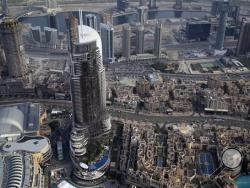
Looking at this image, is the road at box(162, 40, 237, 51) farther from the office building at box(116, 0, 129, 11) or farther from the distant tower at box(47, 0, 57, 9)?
the distant tower at box(47, 0, 57, 9)

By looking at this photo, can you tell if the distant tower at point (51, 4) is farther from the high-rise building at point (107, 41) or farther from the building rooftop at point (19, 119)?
the building rooftop at point (19, 119)

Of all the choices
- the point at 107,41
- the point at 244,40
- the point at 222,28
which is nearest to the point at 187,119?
the point at 107,41

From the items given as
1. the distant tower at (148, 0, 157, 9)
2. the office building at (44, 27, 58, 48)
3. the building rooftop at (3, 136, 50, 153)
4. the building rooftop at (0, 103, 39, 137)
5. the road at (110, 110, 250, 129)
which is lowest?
the road at (110, 110, 250, 129)

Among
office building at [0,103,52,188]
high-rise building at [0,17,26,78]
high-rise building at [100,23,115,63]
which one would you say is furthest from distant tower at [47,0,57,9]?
office building at [0,103,52,188]

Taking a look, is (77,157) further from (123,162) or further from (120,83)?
(120,83)

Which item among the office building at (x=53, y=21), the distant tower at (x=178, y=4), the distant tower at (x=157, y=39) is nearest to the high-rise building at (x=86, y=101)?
the distant tower at (x=157, y=39)

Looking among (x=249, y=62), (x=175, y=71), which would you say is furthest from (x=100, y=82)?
(x=249, y=62)

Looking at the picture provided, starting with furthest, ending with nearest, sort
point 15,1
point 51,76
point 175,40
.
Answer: point 15,1
point 175,40
point 51,76
